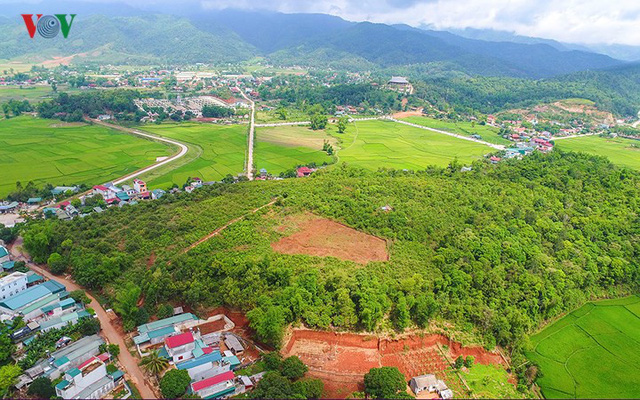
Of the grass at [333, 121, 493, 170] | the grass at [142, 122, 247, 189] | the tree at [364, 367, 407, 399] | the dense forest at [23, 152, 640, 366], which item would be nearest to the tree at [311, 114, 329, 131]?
the grass at [333, 121, 493, 170]

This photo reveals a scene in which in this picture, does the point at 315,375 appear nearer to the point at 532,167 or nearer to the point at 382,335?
the point at 382,335

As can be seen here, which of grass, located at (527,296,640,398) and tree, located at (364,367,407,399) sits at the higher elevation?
tree, located at (364,367,407,399)

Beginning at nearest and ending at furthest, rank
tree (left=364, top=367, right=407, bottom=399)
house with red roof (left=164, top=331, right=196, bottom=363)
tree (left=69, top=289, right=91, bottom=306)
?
tree (left=364, top=367, right=407, bottom=399) → house with red roof (left=164, top=331, right=196, bottom=363) → tree (left=69, top=289, right=91, bottom=306)

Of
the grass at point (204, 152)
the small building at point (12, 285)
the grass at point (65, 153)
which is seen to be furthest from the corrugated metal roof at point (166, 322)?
the grass at point (65, 153)

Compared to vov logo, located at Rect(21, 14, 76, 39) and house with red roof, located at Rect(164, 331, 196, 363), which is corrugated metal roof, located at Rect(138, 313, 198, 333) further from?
vov logo, located at Rect(21, 14, 76, 39)

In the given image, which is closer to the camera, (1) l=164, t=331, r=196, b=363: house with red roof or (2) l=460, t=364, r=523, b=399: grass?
(2) l=460, t=364, r=523, b=399: grass

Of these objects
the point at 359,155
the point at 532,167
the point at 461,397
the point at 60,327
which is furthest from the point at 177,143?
the point at 461,397
